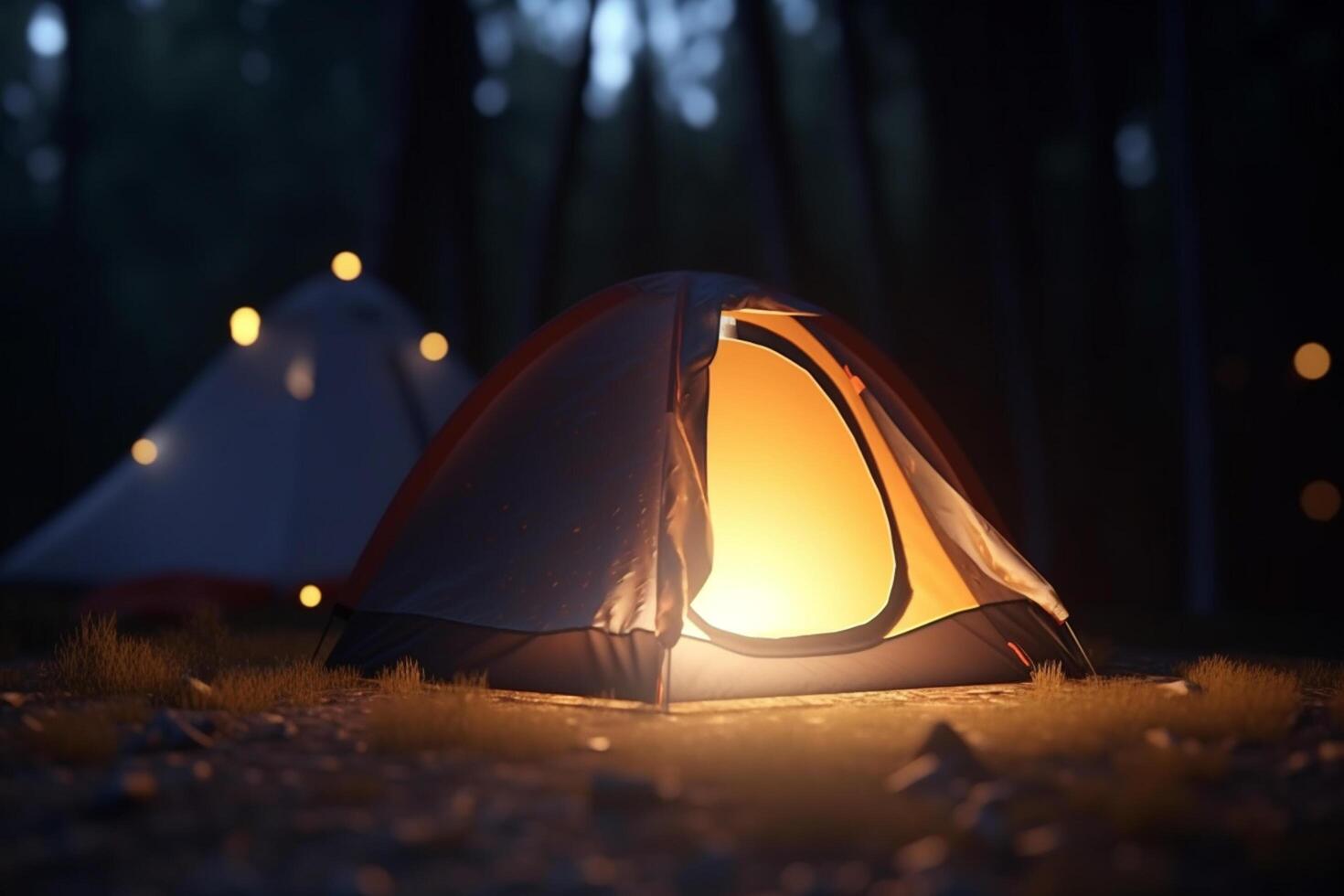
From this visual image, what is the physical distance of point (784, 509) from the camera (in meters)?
5.59

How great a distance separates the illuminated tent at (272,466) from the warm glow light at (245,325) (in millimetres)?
89

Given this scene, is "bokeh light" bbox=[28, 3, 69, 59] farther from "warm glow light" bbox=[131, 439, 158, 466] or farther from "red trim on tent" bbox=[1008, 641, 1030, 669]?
"red trim on tent" bbox=[1008, 641, 1030, 669]

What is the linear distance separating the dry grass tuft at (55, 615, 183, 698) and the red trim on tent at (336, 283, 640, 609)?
2.69 ft

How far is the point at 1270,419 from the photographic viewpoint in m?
A: 11.2

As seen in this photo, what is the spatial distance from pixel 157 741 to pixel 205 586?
12.6 ft

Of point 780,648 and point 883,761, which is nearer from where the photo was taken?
point 883,761

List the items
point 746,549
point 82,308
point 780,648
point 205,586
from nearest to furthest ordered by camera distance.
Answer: point 780,648 < point 746,549 < point 205,586 < point 82,308

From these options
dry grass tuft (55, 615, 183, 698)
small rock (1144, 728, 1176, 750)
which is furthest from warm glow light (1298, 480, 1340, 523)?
dry grass tuft (55, 615, 183, 698)

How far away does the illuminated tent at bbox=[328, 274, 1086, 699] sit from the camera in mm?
4844

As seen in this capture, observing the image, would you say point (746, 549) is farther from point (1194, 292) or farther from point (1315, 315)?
point (1315, 315)

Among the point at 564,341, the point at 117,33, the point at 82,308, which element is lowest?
the point at 564,341

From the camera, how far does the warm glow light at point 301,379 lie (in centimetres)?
797

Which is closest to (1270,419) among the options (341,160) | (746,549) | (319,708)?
(746,549)

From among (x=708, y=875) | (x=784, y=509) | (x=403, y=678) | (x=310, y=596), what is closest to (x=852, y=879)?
(x=708, y=875)
